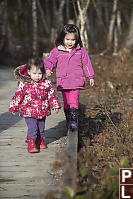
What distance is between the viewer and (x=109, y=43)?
16.5 metres

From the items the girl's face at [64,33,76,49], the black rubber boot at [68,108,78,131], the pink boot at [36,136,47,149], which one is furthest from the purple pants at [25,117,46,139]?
the girl's face at [64,33,76,49]

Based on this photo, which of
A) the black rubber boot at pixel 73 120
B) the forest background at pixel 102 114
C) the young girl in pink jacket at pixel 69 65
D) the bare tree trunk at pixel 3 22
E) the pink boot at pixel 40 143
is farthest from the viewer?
the bare tree trunk at pixel 3 22

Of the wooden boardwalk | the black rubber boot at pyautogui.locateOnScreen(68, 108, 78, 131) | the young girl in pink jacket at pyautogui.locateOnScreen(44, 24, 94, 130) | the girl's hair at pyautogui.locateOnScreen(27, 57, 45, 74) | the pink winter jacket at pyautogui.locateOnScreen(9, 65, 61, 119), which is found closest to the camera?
the wooden boardwalk

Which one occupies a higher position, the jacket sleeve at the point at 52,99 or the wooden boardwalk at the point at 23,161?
the jacket sleeve at the point at 52,99

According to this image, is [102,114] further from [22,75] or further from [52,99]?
[22,75]

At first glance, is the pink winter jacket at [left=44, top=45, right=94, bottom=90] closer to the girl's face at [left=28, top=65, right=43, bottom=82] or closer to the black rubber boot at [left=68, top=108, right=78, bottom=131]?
the black rubber boot at [left=68, top=108, right=78, bottom=131]

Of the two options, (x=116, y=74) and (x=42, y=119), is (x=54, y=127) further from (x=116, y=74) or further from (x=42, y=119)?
(x=116, y=74)

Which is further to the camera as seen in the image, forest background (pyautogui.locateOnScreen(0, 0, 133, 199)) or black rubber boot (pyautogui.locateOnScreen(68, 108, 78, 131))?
black rubber boot (pyautogui.locateOnScreen(68, 108, 78, 131))

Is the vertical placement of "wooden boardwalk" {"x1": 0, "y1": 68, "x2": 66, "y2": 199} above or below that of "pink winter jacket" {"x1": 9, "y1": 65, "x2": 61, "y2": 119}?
below

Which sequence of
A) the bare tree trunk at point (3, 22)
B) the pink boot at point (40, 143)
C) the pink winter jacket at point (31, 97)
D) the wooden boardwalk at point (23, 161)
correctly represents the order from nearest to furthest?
the wooden boardwalk at point (23, 161), the pink winter jacket at point (31, 97), the pink boot at point (40, 143), the bare tree trunk at point (3, 22)

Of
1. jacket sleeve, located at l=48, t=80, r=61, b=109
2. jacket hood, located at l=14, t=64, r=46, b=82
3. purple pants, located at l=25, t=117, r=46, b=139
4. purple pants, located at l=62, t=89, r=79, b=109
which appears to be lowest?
purple pants, located at l=25, t=117, r=46, b=139

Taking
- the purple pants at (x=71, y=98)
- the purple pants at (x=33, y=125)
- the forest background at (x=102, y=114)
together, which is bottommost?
the forest background at (x=102, y=114)

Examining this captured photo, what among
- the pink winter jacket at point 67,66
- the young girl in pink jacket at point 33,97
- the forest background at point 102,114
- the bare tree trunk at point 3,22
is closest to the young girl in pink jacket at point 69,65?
the pink winter jacket at point 67,66

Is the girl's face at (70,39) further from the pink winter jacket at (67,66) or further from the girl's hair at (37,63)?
the girl's hair at (37,63)
